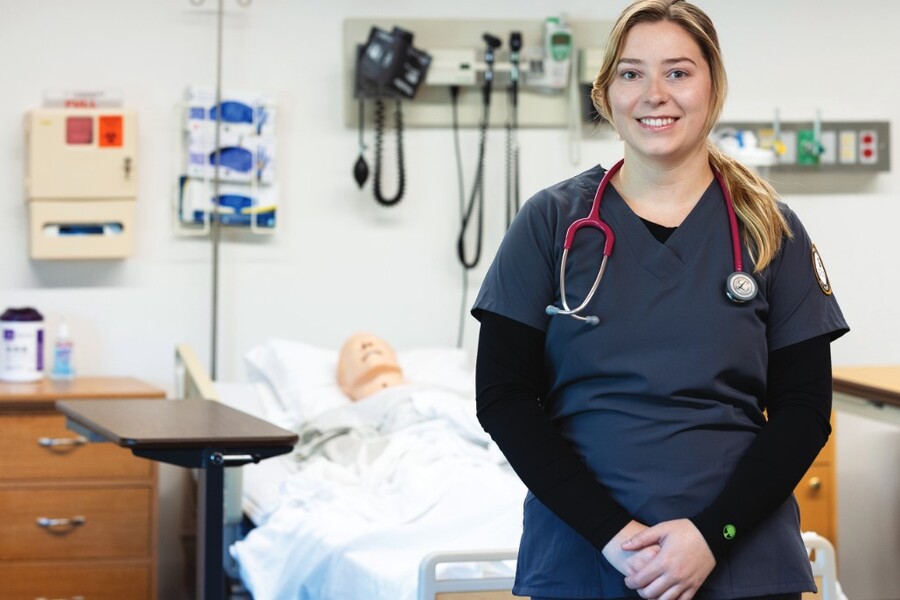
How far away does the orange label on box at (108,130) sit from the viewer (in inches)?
149

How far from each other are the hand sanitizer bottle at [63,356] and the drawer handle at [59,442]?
42 centimetres

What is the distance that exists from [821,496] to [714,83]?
93.5 inches

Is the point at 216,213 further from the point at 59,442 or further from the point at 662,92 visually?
the point at 662,92

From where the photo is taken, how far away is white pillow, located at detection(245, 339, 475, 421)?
11.9 feet

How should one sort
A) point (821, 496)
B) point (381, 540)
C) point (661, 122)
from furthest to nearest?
1. point (821, 496)
2. point (381, 540)
3. point (661, 122)

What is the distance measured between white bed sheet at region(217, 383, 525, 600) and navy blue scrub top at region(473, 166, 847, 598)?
1.00m

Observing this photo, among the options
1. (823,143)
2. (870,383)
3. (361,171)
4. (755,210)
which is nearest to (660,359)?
(755,210)

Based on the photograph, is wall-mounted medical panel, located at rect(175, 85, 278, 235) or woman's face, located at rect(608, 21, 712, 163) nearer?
woman's face, located at rect(608, 21, 712, 163)

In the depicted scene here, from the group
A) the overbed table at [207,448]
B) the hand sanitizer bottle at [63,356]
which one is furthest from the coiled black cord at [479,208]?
the overbed table at [207,448]

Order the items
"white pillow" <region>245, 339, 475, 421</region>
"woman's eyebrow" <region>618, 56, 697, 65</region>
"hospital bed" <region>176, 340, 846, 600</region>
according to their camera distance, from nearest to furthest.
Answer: "woman's eyebrow" <region>618, 56, 697, 65</region>, "hospital bed" <region>176, 340, 846, 600</region>, "white pillow" <region>245, 339, 475, 421</region>

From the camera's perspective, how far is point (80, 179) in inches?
149

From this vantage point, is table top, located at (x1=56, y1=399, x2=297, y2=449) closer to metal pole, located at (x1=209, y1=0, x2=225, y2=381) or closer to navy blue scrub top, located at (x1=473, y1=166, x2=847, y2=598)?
navy blue scrub top, located at (x1=473, y1=166, x2=847, y2=598)

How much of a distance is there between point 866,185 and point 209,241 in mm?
2239

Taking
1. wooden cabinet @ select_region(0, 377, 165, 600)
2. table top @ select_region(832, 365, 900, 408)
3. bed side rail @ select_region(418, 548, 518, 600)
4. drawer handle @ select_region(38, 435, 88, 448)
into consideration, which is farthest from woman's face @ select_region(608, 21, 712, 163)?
drawer handle @ select_region(38, 435, 88, 448)
